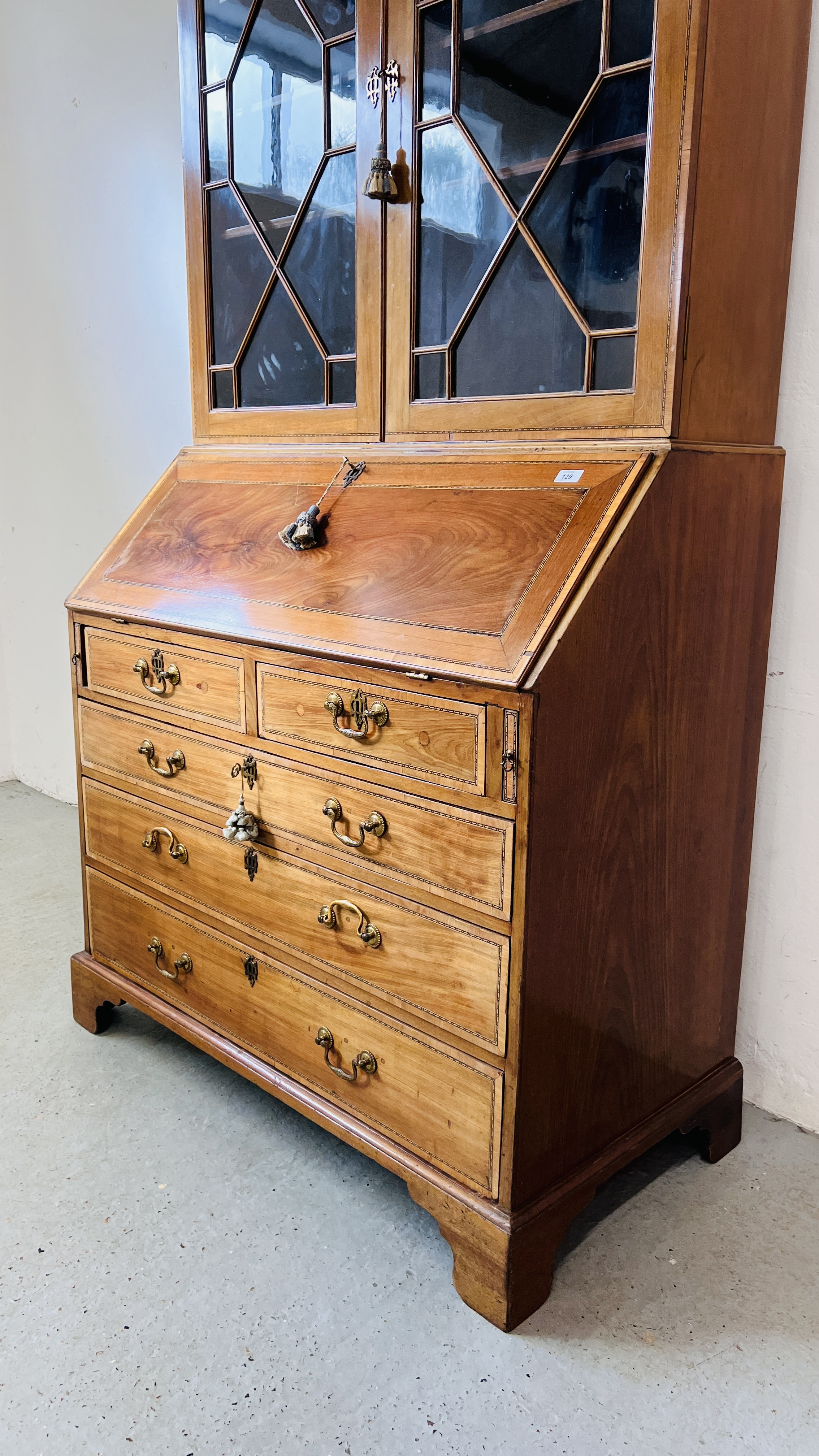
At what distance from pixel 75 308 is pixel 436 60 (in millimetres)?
2098

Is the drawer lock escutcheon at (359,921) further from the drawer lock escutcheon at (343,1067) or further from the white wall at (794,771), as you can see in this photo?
the white wall at (794,771)

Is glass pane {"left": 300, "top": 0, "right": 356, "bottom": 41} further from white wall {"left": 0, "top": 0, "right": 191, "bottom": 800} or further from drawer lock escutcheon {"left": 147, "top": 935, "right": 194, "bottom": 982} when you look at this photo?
drawer lock escutcheon {"left": 147, "top": 935, "right": 194, "bottom": 982}

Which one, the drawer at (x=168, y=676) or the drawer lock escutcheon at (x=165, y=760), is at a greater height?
the drawer at (x=168, y=676)

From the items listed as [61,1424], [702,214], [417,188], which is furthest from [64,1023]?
[702,214]

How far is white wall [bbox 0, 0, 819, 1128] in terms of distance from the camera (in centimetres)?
184

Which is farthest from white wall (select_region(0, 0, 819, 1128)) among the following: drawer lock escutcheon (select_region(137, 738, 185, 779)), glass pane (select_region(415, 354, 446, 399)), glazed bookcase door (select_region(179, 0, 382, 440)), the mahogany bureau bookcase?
drawer lock escutcheon (select_region(137, 738, 185, 779))

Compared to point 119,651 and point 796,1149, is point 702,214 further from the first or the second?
point 796,1149

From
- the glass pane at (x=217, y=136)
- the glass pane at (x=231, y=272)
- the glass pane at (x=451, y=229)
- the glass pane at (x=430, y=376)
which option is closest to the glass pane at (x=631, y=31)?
the glass pane at (x=451, y=229)

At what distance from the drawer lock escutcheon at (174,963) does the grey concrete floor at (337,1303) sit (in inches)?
9.5

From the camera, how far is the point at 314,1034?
1.76 metres

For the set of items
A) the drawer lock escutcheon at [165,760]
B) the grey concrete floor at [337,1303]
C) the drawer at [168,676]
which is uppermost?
the drawer at [168,676]

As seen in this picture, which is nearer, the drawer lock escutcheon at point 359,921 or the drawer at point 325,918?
the drawer at point 325,918

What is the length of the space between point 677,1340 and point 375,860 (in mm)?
820

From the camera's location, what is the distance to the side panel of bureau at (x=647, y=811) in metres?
1.39
